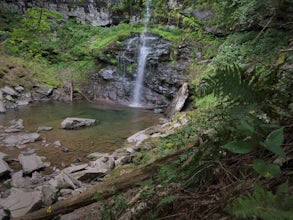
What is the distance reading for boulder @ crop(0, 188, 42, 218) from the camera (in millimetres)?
3846

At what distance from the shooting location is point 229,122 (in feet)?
6.74

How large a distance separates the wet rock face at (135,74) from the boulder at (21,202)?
30.6 feet

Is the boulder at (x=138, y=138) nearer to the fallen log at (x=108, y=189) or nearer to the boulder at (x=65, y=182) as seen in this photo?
the boulder at (x=65, y=182)

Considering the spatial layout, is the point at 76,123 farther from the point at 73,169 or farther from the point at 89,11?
the point at 89,11

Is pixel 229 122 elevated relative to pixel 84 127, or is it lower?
elevated

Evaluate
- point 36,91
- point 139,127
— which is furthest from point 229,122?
point 36,91

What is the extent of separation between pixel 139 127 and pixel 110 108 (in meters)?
3.54

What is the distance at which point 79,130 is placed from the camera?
351 inches

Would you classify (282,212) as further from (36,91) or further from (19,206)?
(36,91)

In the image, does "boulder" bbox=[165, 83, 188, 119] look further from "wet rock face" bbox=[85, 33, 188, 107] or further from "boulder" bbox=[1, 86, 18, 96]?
"boulder" bbox=[1, 86, 18, 96]

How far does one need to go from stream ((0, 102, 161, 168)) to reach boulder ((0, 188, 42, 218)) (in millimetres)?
1771

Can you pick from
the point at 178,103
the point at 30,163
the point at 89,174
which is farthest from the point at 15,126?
the point at 178,103

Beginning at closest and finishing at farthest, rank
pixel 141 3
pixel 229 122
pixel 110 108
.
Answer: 1. pixel 229 122
2. pixel 110 108
3. pixel 141 3

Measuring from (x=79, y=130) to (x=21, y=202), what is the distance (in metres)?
4.81
